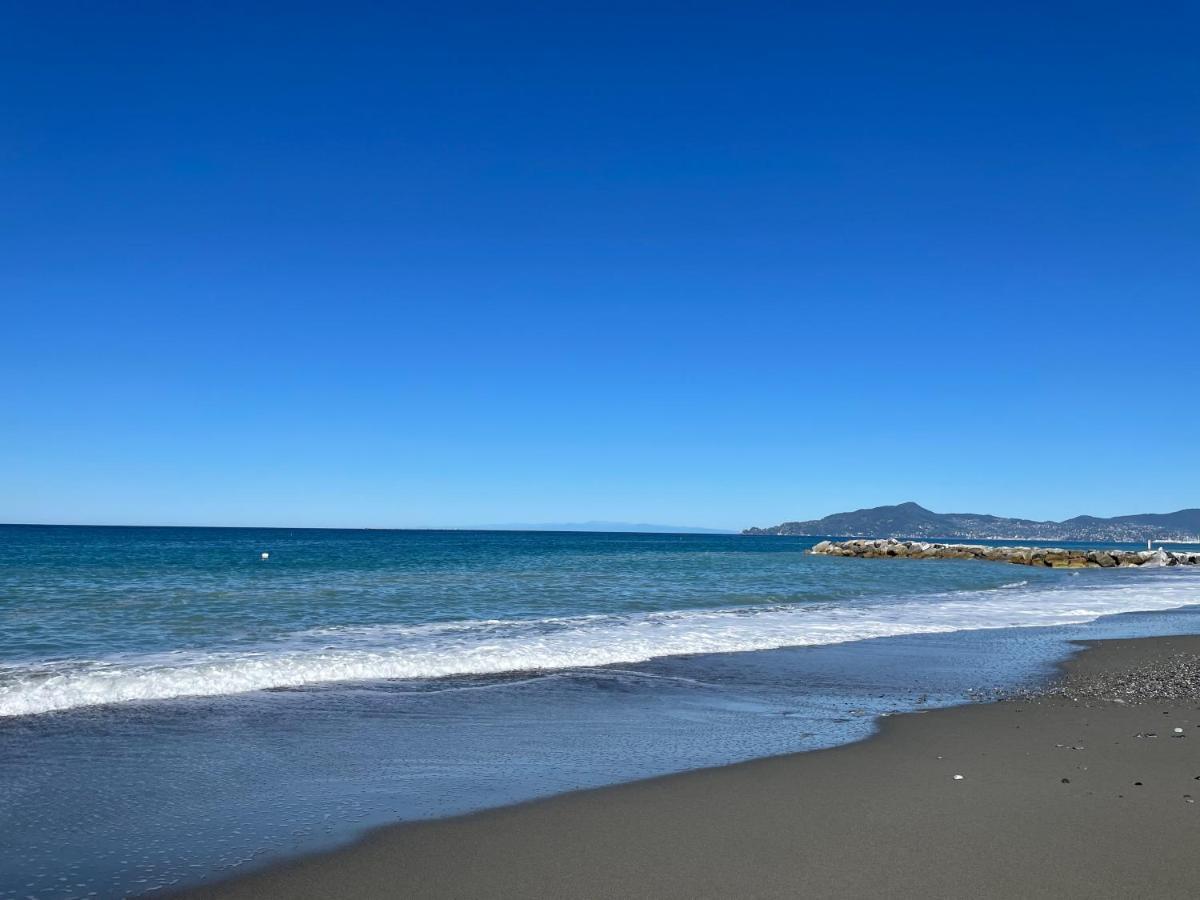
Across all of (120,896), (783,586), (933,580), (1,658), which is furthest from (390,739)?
(933,580)

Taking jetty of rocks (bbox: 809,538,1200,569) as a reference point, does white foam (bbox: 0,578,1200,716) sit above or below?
above

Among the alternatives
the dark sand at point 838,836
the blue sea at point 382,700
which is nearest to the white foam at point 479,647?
the blue sea at point 382,700

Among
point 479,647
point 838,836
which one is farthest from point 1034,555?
point 838,836

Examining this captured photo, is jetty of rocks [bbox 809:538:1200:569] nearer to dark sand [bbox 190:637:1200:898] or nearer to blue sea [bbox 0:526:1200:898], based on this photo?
blue sea [bbox 0:526:1200:898]

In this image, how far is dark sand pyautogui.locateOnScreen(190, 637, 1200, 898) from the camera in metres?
5.04

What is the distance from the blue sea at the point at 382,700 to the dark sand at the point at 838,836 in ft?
1.70

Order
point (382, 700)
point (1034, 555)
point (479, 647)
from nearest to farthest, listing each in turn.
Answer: point (382, 700)
point (479, 647)
point (1034, 555)

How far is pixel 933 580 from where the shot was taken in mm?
42375

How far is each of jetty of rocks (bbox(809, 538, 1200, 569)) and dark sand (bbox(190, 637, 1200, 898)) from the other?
210ft

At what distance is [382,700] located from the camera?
35.2ft

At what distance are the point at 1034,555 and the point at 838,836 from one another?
72242mm

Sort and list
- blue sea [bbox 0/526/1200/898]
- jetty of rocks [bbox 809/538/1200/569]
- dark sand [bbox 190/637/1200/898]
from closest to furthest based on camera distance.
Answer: dark sand [bbox 190/637/1200/898], blue sea [bbox 0/526/1200/898], jetty of rocks [bbox 809/538/1200/569]

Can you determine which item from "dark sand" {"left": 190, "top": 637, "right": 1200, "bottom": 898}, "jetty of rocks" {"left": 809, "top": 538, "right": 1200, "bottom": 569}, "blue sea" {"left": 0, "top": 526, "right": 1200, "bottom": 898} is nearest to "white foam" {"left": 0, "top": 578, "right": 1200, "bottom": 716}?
"blue sea" {"left": 0, "top": 526, "right": 1200, "bottom": 898}

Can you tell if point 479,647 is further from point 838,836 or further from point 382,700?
point 838,836
